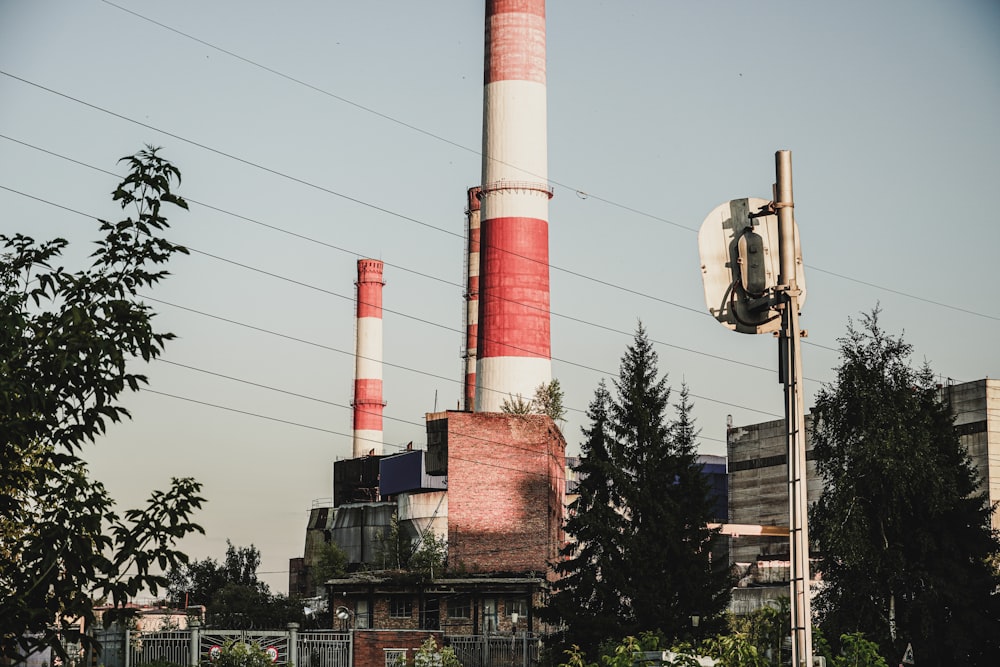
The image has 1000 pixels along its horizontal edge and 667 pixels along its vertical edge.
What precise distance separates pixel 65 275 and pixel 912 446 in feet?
106

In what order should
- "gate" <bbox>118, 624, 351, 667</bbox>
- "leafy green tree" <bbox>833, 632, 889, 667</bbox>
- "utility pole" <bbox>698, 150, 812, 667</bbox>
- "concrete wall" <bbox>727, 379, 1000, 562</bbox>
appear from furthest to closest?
"concrete wall" <bbox>727, 379, 1000, 562</bbox> → "gate" <bbox>118, 624, 351, 667</bbox> → "leafy green tree" <bbox>833, 632, 889, 667</bbox> → "utility pole" <bbox>698, 150, 812, 667</bbox>

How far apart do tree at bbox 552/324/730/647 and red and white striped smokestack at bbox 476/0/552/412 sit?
9.04 m

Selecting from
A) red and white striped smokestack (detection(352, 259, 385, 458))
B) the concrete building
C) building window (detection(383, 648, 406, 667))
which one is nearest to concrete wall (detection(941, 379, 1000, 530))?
the concrete building

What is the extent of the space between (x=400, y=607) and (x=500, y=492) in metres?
6.06

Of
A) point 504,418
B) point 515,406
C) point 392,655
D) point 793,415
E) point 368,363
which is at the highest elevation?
point 368,363

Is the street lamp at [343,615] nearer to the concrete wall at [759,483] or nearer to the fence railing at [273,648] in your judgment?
the fence railing at [273,648]

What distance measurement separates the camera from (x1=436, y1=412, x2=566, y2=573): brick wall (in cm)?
4862

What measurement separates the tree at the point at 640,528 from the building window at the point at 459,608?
8.10m

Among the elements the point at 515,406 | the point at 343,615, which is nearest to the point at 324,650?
the point at 343,615

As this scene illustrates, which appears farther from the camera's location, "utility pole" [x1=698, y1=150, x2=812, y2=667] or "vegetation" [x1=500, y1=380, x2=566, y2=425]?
"vegetation" [x1=500, y1=380, x2=566, y2=425]

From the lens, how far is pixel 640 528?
38219 mm

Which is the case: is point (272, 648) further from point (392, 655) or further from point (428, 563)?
point (428, 563)

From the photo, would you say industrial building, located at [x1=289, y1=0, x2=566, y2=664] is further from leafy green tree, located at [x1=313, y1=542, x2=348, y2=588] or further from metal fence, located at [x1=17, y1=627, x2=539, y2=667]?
leafy green tree, located at [x1=313, y1=542, x2=348, y2=588]

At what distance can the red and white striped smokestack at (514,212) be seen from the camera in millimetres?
48906
